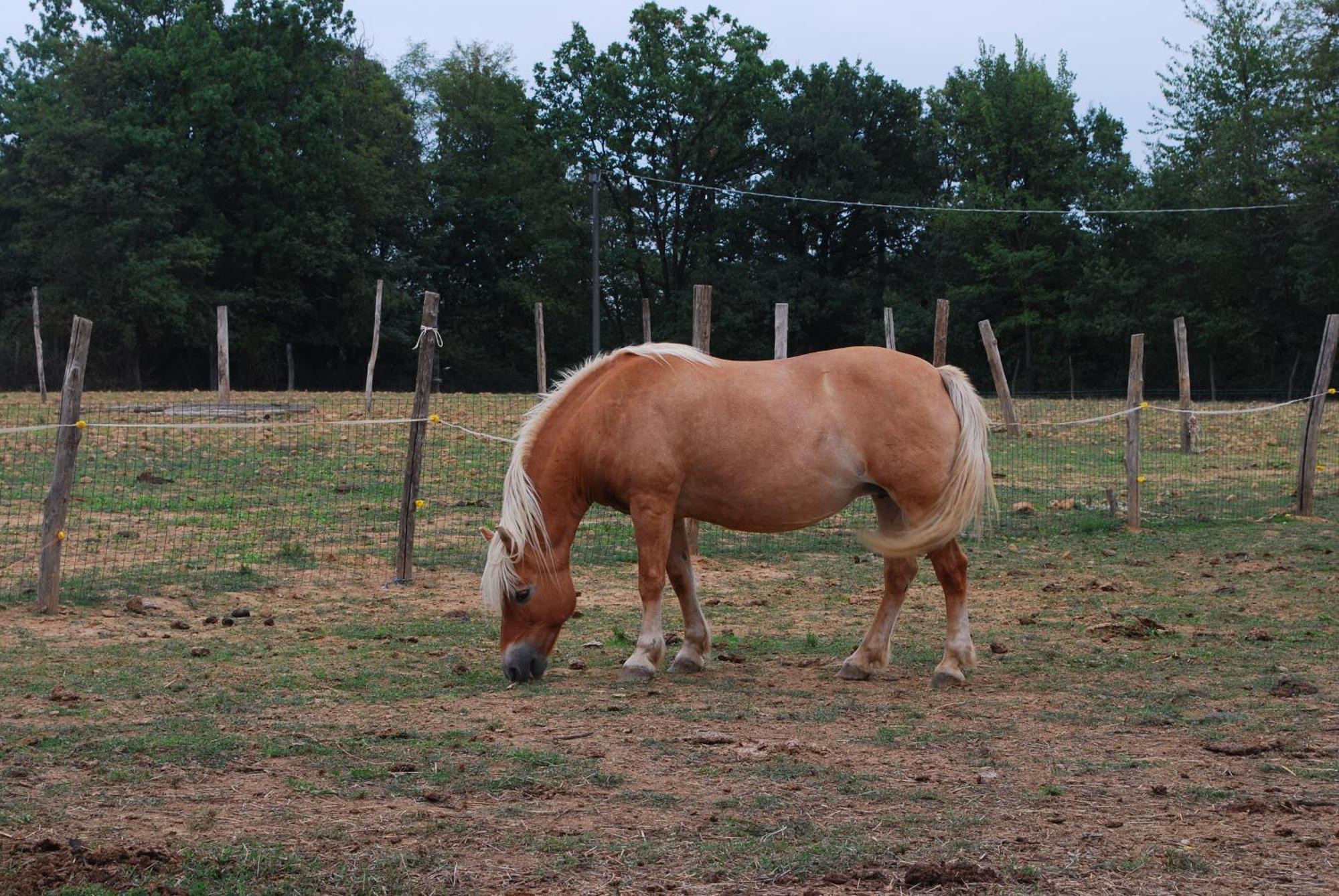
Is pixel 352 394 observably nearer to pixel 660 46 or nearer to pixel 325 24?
pixel 325 24

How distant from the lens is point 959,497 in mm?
5906

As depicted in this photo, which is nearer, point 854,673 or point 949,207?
point 854,673

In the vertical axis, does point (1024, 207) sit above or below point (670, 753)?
above

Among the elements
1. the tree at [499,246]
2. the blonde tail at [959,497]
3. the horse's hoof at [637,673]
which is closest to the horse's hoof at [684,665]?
the horse's hoof at [637,673]

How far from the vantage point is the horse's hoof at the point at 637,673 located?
5.96 m

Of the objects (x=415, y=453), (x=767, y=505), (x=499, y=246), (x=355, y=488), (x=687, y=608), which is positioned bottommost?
(x=687, y=608)

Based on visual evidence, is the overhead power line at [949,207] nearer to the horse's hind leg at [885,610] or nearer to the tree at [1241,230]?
the tree at [1241,230]

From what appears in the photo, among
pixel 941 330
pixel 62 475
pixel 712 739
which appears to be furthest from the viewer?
pixel 941 330

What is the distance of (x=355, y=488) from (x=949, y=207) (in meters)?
29.7

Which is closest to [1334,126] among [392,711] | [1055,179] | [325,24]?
[1055,179]

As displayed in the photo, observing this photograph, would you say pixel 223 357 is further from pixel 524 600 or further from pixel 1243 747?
pixel 1243 747

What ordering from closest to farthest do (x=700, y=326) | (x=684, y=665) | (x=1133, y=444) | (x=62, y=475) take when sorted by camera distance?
(x=684, y=665)
(x=62, y=475)
(x=700, y=326)
(x=1133, y=444)

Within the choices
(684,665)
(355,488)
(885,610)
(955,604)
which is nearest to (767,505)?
(885,610)

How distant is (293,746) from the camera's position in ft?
15.0
